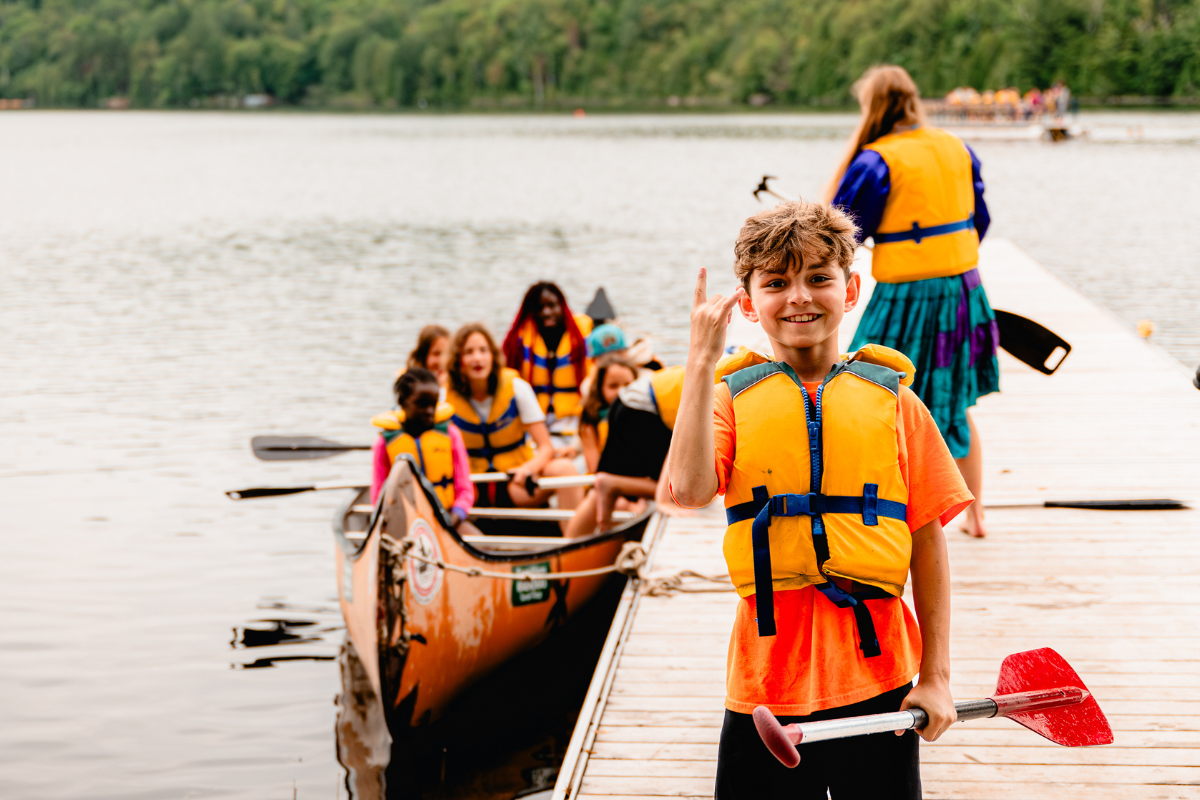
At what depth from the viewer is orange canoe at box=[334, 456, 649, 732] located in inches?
190

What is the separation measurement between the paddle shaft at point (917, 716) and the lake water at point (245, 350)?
330cm

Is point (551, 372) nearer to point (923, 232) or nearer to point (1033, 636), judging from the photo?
point (923, 232)

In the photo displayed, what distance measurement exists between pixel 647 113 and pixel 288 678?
117 meters

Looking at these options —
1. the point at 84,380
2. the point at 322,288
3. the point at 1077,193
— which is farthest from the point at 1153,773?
the point at 1077,193

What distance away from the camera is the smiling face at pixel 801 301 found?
6.57 ft

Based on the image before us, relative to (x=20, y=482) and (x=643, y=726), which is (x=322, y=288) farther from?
(x=643, y=726)

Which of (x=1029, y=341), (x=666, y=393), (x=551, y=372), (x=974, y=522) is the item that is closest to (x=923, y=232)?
(x=1029, y=341)

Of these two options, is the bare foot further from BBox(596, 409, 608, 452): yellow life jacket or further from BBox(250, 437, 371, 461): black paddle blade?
BBox(250, 437, 371, 461): black paddle blade

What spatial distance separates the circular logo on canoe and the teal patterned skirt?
194 cm

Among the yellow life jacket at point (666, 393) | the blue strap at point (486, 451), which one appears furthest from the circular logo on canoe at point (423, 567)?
the blue strap at point (486, 451)

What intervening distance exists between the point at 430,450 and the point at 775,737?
3961 mm

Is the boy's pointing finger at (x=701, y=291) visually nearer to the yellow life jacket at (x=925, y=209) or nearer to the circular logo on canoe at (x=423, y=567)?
the yellow life jacket at (x=925, y=209)

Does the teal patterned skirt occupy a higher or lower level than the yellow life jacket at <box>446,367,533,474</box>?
higher

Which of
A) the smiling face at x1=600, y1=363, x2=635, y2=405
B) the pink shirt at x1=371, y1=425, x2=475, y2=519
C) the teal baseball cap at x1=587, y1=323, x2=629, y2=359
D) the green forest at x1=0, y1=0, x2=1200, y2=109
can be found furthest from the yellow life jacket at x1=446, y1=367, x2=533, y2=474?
the green forest at x1=0, y1=0, x2=1200, y2=109
